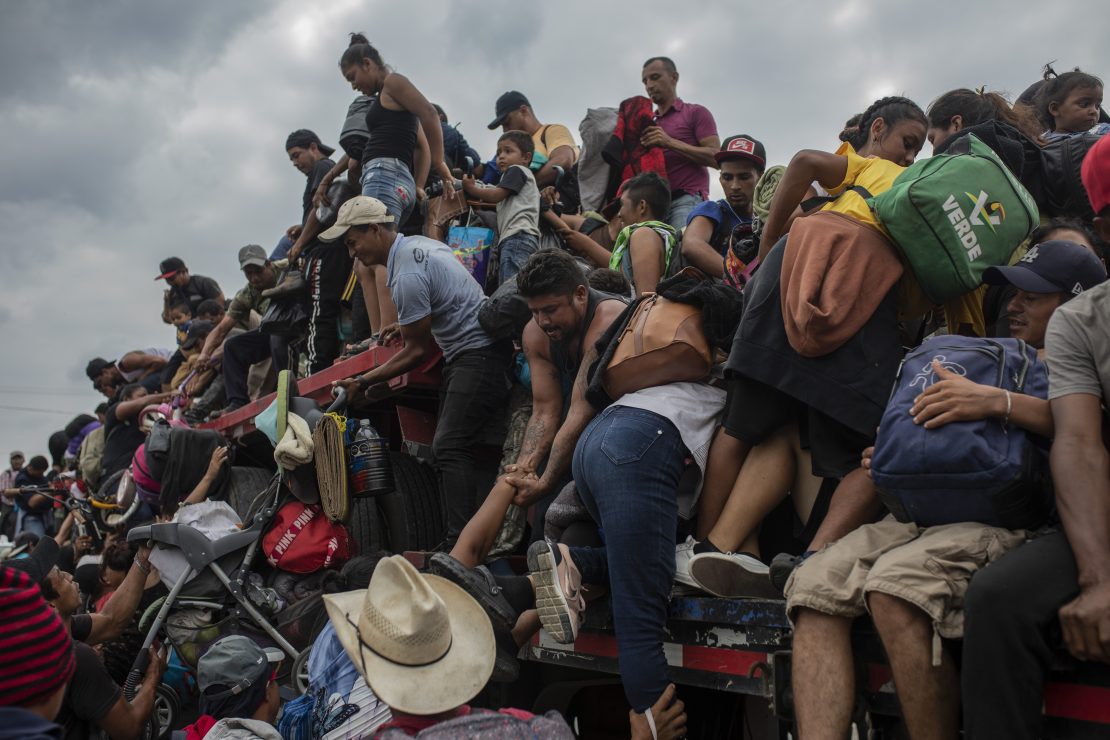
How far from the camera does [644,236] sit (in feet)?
18.9

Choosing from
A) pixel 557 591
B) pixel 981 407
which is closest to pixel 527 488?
pixel 557 591

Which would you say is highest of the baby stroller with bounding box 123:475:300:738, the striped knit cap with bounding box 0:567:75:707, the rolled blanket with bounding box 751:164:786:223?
the rolled blanket with bounding box 751:164:786:223

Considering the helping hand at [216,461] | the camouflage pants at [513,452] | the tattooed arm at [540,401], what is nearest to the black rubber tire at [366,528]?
the camouflage pants at [513,452]

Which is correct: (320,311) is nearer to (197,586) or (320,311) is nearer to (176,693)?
A: (197,586)

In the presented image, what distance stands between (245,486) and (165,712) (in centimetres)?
204

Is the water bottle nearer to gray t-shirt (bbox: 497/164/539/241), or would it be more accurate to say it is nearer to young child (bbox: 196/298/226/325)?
gray t-shirt (bbox: 497/164/539/241)

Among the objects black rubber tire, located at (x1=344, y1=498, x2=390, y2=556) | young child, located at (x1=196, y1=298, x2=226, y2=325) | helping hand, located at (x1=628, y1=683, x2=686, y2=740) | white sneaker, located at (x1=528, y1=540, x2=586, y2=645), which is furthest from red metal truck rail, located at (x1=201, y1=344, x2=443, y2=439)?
young child, located at (x1=196, y1=298, x2=226, y2=325)

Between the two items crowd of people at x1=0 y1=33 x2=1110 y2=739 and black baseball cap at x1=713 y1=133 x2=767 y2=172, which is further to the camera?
black baseball cap at x1=713 y1=133 x2=767 y2=172

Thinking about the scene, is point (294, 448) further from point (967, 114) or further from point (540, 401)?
point (967, 114)

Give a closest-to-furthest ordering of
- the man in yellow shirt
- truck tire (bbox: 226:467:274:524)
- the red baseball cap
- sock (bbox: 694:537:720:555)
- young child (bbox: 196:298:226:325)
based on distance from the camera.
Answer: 1. the red baseball cap
2. sock (bbox: 694:537:720:555)
3. truck tire (bbox: 226:467:274:524)
4. the man in yellow shirt
5. young child (bbox: 196:298:226:325)

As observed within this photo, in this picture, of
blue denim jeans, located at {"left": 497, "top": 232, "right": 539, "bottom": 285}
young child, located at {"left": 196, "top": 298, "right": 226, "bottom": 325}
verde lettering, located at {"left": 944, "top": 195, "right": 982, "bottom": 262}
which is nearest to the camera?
verde lettering, located at {"left": 944, "top": 195, "right": 982, "bottom": 262}

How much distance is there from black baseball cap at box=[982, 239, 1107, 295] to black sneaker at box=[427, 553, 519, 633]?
7.81 feet

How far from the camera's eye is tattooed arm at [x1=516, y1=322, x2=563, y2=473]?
190 inches

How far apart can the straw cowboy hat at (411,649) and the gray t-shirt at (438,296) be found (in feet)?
9.87
